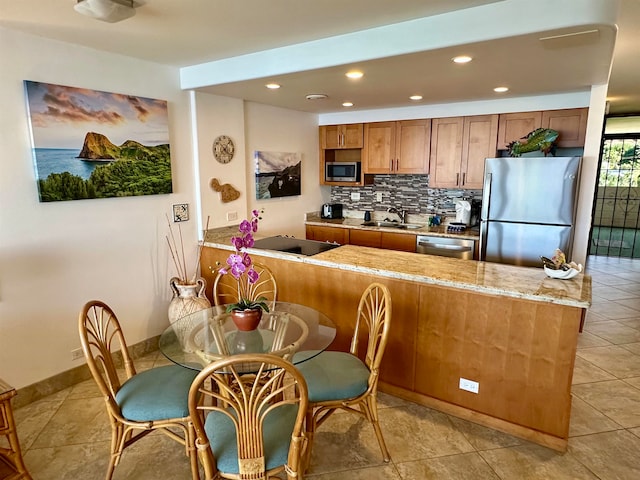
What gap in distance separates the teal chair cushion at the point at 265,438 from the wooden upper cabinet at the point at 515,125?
3639 millimetres

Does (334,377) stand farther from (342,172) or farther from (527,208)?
(342,172)

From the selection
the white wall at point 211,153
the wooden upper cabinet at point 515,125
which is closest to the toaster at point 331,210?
the white wall at point 211,153

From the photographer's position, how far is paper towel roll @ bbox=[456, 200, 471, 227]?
4.43m

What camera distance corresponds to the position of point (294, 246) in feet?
11.5

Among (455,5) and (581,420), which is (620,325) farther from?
(455,5)

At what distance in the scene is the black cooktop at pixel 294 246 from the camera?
324 cm

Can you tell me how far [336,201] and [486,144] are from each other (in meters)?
2.18

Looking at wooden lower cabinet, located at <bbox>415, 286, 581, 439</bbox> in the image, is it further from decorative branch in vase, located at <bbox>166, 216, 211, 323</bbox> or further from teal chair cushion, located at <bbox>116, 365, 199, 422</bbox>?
decorative branch in vase, located at <bbox>166, 216, 211, 323</bbox>

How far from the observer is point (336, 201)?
566 cm

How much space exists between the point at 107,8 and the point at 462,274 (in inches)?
95.6

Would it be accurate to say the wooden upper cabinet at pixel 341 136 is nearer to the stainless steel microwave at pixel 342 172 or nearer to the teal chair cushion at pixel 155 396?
the stainless steel microwave at pixel 342 172

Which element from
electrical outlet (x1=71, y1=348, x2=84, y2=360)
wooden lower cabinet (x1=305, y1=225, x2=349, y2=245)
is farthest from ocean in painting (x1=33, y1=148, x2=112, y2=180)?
wooden lower cabinet (x1=305, y1=225, x2=349, y2=245)

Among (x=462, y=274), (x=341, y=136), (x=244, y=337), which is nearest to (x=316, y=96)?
(x=341, y=136)

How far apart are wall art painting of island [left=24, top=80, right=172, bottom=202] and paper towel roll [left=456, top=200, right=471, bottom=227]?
3.13m
